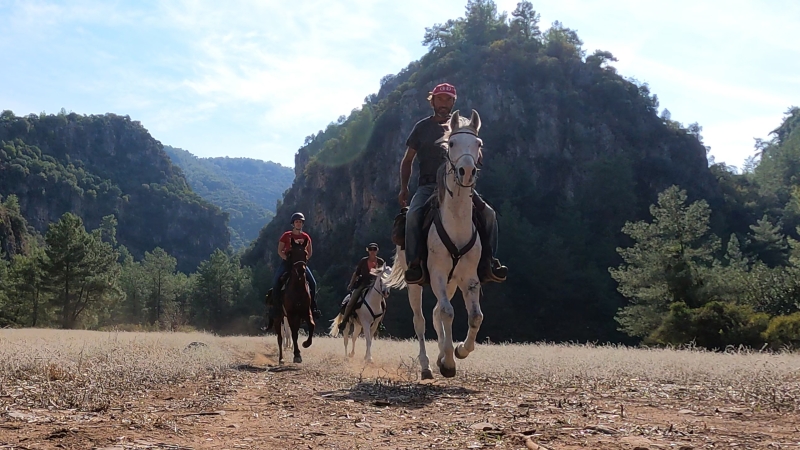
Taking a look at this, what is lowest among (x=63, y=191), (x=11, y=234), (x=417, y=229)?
(x=417, y=229)

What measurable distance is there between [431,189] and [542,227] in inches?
2532

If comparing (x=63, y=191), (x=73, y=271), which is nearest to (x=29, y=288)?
(x=73, y=271)

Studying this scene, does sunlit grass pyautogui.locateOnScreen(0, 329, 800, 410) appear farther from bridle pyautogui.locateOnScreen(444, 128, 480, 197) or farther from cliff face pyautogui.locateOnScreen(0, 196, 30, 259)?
cliff face pyautogui.locateOnScreen(0, 196, 30, 259)

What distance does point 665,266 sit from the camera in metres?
36.6

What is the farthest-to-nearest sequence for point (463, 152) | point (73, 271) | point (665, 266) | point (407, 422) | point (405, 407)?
point (73, 271) < point (665, 266) < point (463, 152) < point (405, 407) < point (407, 422)

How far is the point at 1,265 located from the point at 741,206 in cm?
8584

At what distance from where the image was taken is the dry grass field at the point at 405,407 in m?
4.34

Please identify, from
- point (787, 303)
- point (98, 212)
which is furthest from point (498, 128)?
point (98, 212)

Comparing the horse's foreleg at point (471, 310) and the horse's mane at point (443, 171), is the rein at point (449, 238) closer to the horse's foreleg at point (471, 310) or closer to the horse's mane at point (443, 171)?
the horse's mane at point (443, 171)

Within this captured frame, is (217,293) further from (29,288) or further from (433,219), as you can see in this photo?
(433,219)

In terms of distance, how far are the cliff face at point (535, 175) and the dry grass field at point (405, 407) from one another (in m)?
48.9

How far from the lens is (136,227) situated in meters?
190

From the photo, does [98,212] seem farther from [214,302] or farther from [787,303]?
[787,303]

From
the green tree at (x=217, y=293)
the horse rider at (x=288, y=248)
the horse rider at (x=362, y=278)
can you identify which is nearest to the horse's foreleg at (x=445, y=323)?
the horse rider at (x=288, y=248)
